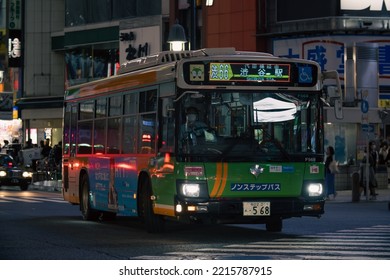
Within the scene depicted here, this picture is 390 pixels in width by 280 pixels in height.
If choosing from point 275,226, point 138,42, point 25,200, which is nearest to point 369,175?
point 25,200

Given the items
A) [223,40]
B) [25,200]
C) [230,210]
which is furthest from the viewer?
[223,40]

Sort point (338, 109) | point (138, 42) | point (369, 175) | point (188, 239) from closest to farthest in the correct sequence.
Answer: point (188, 239) < point (338, 109) < point (369, 175) < point (138, 42)

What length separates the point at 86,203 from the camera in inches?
1003

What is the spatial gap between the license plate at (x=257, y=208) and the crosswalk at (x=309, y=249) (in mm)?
480

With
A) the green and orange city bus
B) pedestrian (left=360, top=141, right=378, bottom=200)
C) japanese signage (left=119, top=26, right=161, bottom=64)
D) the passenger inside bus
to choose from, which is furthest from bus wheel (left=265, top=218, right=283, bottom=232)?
japanese signage (left=119, top=26, right=161, bottom=64)

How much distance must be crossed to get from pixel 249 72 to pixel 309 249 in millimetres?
3494

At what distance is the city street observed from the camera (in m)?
16.6

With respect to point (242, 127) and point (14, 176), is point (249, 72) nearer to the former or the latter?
point (242, 127)

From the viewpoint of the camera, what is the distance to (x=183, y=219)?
19.1 m

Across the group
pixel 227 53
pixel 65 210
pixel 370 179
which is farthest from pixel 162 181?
pixel 370 179

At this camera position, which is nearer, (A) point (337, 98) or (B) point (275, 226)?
(A) point (337, 98)

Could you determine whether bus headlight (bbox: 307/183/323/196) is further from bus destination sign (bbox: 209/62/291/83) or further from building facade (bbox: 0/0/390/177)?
building facade (bbox: 0/0/390/177)

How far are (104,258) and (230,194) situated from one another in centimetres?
358

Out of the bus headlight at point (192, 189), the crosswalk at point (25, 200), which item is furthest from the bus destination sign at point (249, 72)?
the crosswalk at point (25, 200)
